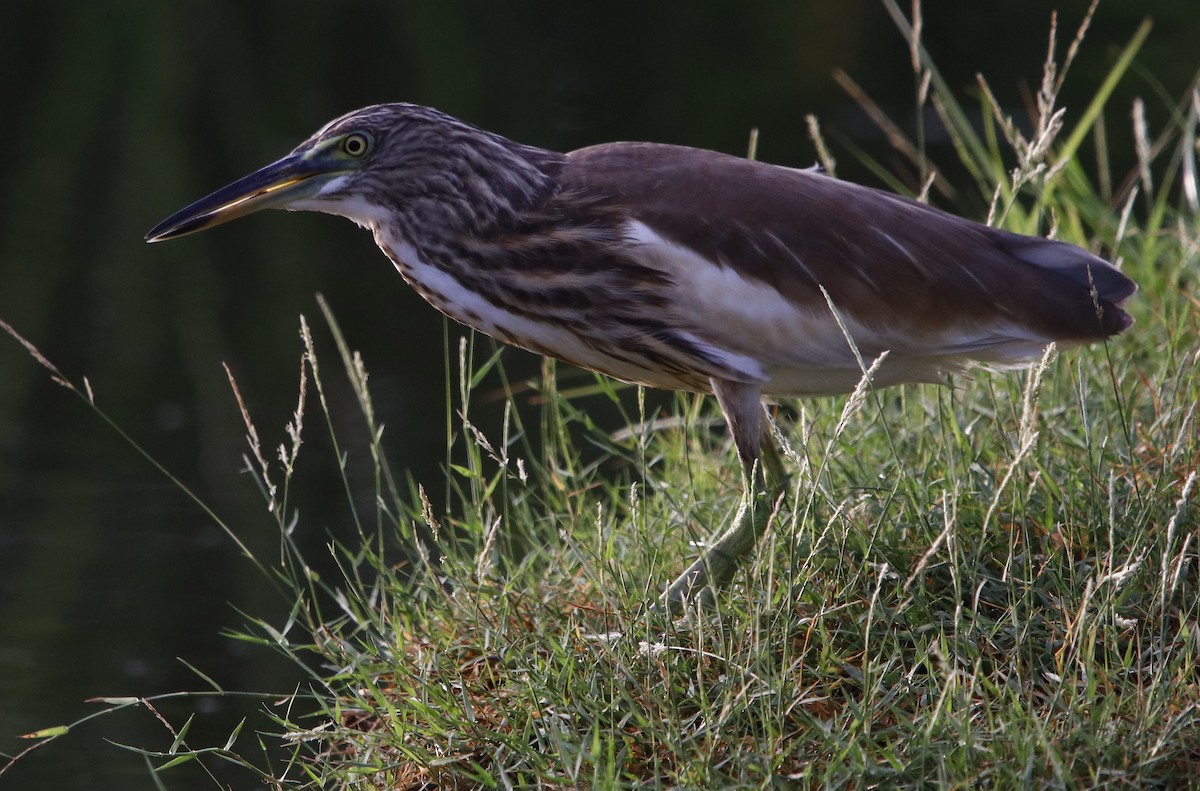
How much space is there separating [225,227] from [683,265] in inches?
202

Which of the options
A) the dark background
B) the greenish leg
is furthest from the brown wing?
the dark background

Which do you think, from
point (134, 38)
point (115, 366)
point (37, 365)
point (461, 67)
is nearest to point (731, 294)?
point (115, 366)

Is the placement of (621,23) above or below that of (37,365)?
above

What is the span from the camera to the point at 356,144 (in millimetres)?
3234

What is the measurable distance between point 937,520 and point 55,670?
244cm

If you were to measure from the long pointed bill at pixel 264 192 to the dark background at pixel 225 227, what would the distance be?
1.24 m

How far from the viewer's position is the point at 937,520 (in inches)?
125

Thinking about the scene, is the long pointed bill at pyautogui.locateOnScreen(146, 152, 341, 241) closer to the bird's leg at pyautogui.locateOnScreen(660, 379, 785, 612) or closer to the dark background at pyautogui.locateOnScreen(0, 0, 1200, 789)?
the bird's leg at pyautogui.locateOnScreen(660, 379, 785, 612)

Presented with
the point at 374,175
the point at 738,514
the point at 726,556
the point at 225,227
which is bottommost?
the point at 225,227

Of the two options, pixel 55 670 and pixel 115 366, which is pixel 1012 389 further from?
pixel 115 366

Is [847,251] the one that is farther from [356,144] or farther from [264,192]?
[264,192]

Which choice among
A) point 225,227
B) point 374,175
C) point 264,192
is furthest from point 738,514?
point 225,227

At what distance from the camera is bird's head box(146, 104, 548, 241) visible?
10.5 ft

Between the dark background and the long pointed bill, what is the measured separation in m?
1.24
